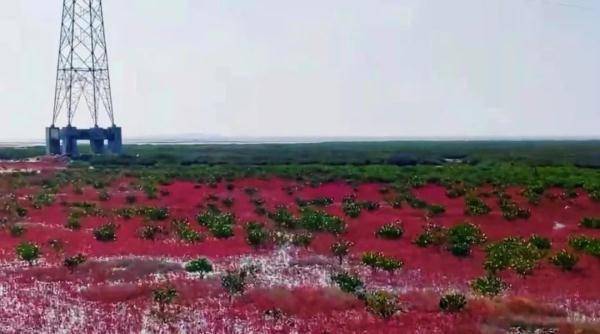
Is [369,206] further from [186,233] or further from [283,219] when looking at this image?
[186,233]

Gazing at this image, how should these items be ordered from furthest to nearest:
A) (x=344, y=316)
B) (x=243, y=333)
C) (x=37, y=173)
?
(x=37, y=173) → (x=344, y=316) → (x=243, y=333)

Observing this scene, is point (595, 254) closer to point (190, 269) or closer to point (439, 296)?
point (439, 296)

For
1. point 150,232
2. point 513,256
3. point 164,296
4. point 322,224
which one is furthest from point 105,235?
point 513,256

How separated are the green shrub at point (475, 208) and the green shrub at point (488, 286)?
1546 cm

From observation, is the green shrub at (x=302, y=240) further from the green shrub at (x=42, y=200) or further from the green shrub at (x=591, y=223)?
the green shrub at (x=42, y=200)

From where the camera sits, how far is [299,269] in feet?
68.2

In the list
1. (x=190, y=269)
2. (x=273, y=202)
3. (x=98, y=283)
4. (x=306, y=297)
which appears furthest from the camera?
(x=273, y=202)

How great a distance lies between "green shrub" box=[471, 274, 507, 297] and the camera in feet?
55.0

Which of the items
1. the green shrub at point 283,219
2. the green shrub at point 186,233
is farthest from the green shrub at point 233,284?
the green shrub at point 283,219

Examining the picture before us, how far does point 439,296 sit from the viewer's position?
55.5 feet

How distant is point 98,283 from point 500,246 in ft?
39.7

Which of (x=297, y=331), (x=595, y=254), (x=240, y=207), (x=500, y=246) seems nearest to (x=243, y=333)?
(x=297, y=331)

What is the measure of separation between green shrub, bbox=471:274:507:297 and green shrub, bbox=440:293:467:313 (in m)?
1.26

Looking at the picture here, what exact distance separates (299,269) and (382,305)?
5767 mm
